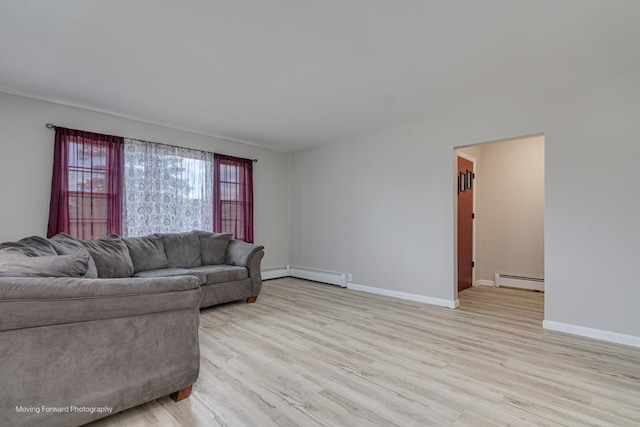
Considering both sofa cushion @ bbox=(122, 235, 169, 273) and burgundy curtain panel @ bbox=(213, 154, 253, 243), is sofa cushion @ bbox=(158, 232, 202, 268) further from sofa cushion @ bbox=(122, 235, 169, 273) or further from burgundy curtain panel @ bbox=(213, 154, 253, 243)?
burgundy curtain panel @ bbox=(213, 154, 253, 243)

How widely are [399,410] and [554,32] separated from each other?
114 inches

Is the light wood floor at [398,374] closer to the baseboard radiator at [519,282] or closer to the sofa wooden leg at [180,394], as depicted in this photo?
the sofa wooden leg at [180,394]

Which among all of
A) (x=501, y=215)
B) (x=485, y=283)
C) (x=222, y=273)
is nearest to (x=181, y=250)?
(x=222, y=273)

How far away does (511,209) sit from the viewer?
5156 millimetres

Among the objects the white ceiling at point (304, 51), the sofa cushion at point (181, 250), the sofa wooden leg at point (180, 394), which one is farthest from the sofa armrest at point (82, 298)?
the sofa cushion at point (181, 250)

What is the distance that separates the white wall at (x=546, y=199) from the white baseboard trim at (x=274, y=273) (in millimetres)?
601

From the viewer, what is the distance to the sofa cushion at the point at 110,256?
3.33 metres

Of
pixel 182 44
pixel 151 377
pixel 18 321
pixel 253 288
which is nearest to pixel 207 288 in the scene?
pixel 253 288

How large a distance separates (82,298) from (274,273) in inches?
178

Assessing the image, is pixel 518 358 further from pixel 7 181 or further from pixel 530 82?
pixel 7 181

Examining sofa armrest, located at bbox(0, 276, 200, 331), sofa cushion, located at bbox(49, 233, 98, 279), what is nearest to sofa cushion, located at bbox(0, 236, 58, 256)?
sofa cushion, located at bbox(49, 233, 98, 279)

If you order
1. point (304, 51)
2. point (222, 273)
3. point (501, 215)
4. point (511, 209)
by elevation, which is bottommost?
point (222, 273)

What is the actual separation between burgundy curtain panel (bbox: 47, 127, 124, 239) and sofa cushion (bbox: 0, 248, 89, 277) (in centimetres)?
211

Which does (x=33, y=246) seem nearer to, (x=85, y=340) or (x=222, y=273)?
(x=85, y=340)
